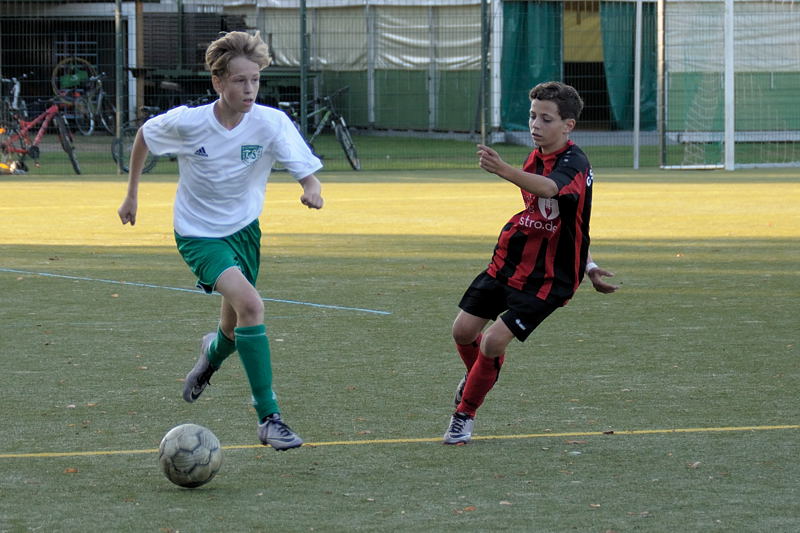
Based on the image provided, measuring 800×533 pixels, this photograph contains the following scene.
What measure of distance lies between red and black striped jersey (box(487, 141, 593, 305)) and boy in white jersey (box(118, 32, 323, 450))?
84cm

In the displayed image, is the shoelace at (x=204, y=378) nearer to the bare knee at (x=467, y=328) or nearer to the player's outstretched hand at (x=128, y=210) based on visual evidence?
the player's outstretched hand at (x=128, y=210)

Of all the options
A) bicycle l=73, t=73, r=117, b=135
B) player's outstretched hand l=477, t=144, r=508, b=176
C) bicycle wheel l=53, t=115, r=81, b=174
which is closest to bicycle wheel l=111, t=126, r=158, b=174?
bicycle wheel l=53, t=115, r=81, b=174

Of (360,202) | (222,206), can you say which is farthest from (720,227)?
(222,206)

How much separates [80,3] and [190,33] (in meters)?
2.90

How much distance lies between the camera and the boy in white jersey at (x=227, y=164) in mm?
5988

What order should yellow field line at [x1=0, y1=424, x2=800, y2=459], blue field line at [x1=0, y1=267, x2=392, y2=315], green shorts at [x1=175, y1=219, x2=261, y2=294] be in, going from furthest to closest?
blue field line at [x1=0, y1=267, x2=392, y2=315] → green shorts at [x1=175, y1=219, x2=261, y2=294] → yellow field line at [x1=0, y1=424, x2=800, y2=459]

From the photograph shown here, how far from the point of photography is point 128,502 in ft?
16.1

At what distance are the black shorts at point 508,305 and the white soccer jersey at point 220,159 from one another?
85cm

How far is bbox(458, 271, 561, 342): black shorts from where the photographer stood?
19.4 feet

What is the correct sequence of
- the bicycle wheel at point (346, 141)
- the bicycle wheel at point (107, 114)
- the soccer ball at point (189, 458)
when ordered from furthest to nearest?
the bicycle wheel at point (107, 114) < the bicycle wheel at point (346, 141) < the soccer ball at point (189, 458)

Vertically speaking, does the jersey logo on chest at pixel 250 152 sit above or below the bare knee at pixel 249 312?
above

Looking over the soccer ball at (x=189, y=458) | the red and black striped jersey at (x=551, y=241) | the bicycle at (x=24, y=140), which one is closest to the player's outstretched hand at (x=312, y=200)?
the red and black striped jersey at (x=551, y=241)

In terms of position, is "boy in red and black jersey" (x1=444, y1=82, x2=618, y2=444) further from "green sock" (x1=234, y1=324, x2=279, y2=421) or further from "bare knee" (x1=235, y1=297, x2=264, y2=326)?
"bare knee" (x1=235, y1=297, x2=264, y2=326)

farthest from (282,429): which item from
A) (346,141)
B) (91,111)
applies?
(91,111)
